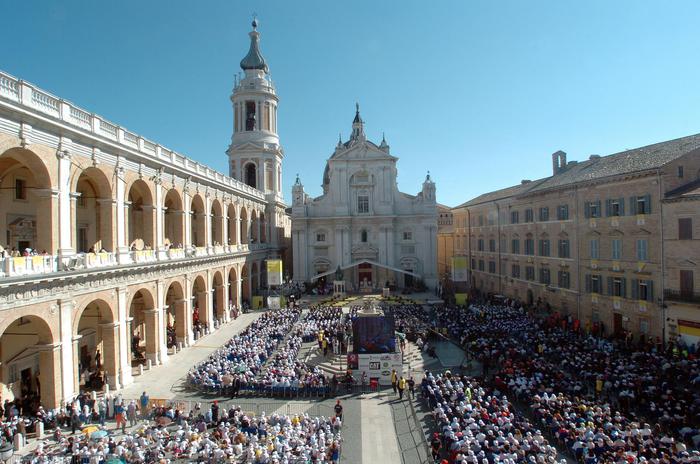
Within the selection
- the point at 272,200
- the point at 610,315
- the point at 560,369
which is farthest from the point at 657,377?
the point at 272,200

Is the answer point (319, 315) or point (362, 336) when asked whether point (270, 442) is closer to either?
point (362, 336)

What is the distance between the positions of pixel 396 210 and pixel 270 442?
46.2 m

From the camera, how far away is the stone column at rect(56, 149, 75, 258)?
21469 mm

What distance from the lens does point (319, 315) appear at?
136ft

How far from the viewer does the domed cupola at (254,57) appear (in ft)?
200

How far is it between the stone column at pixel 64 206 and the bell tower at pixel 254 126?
3919 centimetres

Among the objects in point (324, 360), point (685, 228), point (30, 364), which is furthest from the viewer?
point (324, 360)

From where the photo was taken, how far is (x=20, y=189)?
2297 centimetres

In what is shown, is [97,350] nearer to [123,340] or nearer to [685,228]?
[123,340]

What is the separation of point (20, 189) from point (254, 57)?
43.3 metres

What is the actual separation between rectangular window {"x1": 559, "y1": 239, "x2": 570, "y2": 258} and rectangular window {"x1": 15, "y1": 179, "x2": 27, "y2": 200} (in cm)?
3630

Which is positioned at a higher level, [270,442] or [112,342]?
[112,342]

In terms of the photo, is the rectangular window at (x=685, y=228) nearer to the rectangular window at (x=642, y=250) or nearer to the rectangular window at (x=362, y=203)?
the rectangular window at (x=642, y=250)

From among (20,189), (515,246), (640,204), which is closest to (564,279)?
(515,246)
